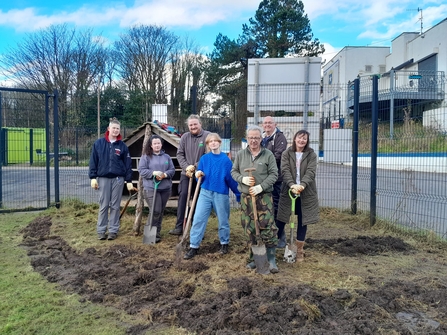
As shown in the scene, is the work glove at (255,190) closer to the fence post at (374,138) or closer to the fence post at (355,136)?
the fence post at (374,138)

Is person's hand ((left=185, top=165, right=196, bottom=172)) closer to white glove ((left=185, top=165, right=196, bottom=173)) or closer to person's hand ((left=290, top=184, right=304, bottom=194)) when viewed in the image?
white glove ((left=185, top=165, right=196, bottom=173))

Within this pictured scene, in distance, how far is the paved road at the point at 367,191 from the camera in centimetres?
592

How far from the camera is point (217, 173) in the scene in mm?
4672

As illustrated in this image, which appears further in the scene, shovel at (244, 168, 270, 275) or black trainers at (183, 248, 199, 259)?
black trainers at (183, 248, 199, 259)

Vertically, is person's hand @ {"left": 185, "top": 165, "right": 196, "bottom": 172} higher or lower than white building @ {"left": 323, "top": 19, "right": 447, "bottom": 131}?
lower

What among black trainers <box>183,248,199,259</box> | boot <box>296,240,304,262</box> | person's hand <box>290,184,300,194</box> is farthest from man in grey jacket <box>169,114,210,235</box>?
boot <box>296,240,304,262</box>

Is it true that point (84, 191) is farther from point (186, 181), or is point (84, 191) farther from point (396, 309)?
point (396, 309)

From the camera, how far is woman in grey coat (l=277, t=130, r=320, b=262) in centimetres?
435

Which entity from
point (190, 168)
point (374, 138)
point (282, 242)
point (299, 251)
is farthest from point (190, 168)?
point (374, 138)

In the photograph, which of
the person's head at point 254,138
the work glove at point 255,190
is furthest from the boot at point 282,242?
the person's head at point 254,138

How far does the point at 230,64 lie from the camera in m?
29.8

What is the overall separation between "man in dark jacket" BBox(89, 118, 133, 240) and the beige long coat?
261 centimetres

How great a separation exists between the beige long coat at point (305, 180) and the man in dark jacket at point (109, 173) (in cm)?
261

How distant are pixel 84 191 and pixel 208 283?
24.2ft
